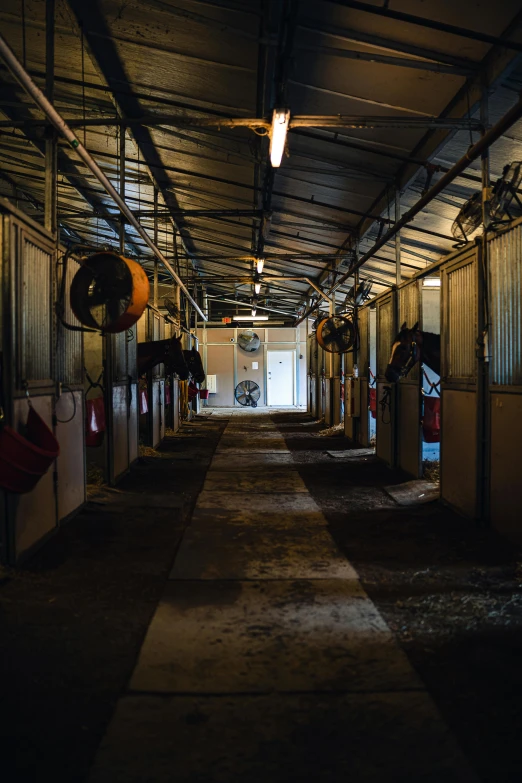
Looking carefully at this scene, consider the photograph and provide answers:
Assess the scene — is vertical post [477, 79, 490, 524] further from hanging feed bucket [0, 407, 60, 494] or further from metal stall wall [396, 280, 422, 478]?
hanging feed bucket [0, 407, 60, 494]

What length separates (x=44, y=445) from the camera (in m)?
4.53

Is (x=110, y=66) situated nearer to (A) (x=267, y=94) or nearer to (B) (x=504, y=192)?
(A) (x=267, y=94)

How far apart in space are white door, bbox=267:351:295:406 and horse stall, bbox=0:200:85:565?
20.5m

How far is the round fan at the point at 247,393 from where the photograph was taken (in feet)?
83.4

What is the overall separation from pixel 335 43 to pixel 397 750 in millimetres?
5476

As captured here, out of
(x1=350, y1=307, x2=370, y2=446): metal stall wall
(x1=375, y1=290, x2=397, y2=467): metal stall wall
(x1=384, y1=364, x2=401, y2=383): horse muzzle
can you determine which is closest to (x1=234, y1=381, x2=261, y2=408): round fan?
(x1=350, y1=307, x2=370, y2=446): metal stall wall

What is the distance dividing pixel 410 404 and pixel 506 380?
117 inches

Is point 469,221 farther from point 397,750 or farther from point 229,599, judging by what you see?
point 397,750

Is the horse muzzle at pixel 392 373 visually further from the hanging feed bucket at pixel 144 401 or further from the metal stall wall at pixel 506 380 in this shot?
the hanging feed bucket at pixel 144 401

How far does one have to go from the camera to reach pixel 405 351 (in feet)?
23.9

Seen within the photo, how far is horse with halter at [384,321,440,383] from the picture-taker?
7293 mm

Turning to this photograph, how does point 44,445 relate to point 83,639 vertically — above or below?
above

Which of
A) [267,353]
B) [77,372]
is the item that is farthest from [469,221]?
[267,353]

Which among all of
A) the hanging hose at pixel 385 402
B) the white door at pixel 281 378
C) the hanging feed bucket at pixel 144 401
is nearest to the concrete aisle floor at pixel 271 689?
the hanging hose at pixel 385 402
